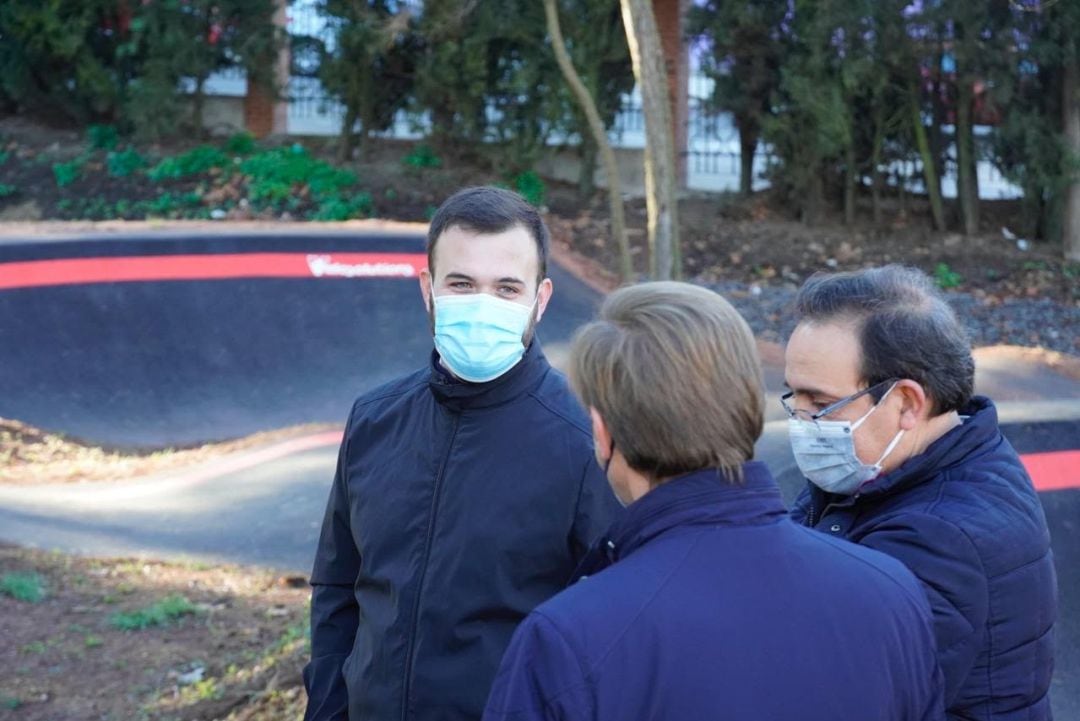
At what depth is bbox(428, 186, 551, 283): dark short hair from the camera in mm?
2721

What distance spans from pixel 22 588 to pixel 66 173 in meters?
13.2

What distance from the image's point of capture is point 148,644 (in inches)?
218

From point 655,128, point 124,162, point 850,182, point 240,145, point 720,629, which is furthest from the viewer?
point 240,145

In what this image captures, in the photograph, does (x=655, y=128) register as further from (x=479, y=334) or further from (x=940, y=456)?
(x=940, y=456)

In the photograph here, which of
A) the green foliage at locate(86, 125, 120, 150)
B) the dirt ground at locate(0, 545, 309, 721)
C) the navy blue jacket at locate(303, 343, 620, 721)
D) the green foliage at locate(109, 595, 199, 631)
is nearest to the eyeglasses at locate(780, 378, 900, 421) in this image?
the navy blue jacket at locate(303, 343, 620, 721)

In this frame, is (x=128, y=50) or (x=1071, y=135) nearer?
(x=1071, y=135)

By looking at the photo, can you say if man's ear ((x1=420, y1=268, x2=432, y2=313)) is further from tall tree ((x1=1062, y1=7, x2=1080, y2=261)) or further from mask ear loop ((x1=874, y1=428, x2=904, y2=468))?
tall tree ((x1=1062, y1=7, x2=1080, y2=261))

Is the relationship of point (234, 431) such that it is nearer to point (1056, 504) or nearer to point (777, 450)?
point (777, 450)

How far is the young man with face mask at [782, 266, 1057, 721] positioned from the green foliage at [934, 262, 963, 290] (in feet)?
43.4

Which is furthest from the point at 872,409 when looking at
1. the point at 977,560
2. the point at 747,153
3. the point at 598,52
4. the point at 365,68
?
the point at 365,68

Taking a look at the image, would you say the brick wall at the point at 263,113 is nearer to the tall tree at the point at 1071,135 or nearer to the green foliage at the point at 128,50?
the green foliage at the point at 128,50

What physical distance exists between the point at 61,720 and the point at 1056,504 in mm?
4187

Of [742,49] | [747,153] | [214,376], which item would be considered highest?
[742,49]

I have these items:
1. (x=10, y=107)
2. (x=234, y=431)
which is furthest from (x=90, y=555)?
(x=10, y=107)
